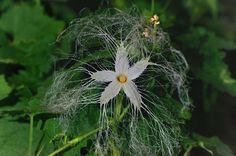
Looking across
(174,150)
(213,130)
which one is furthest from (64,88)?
(213,130)

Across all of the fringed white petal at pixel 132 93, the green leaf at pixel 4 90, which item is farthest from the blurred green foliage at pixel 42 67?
the fringed white petal at pixel 132 93

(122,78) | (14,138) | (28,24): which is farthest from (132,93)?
(28,24)

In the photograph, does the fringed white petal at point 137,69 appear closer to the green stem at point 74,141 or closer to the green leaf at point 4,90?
the green stem at point 74,141

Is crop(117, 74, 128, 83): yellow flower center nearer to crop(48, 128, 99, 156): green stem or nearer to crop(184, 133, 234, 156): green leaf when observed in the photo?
crop(48, 128, 99, 156): green stem

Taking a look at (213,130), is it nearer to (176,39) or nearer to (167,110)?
(176,39)

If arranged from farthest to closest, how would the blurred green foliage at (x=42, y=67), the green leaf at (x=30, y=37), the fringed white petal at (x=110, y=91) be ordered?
the green leaf at (x=30, y=37) → the blurred green foliage at (x=42, y=67) → the fringed white petal at (x=110, y=91)

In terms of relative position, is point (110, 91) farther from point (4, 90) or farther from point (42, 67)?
point (42, 67)

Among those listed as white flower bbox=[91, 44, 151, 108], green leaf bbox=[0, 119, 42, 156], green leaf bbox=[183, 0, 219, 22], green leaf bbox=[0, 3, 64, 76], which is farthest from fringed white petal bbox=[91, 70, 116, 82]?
green leaf bbox=[183, 0, 219, 22]
